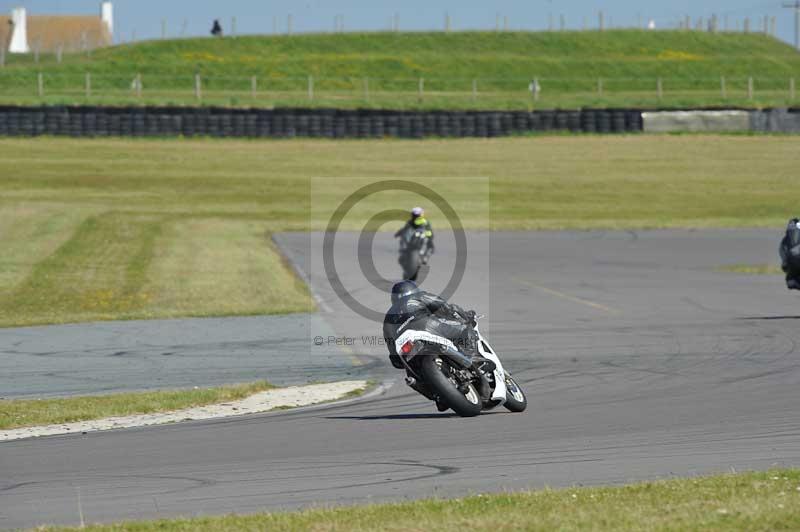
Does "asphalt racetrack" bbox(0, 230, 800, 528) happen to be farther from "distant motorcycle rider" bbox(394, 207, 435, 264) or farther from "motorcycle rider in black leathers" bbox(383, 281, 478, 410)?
"distant motorcycle rider" bbox(394, 207, 435, 264)

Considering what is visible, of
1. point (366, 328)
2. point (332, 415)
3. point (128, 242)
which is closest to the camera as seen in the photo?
point (332, 415)

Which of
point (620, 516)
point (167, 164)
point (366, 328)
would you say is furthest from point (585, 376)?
point (167, 164)

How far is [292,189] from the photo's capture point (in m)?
53.5

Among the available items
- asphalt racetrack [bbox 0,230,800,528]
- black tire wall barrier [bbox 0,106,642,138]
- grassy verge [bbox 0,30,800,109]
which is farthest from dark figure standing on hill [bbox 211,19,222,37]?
asphalt racetrack [bbox 0,230,800,528]

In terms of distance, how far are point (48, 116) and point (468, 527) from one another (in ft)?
166

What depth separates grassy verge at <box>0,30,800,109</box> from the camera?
70.7 meters

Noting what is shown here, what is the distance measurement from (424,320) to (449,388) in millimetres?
660

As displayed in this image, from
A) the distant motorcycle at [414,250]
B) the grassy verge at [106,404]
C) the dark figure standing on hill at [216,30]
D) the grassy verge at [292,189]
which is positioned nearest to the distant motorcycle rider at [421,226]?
the distant motorcycle at [414,250]

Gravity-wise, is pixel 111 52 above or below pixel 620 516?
above

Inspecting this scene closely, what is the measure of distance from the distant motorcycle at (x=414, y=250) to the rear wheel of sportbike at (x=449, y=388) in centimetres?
1557

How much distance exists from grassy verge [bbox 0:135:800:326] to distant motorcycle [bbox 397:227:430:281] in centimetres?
264

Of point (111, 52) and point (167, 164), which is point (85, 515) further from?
point (111, 52)

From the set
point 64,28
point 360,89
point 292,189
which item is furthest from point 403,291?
point 64,28

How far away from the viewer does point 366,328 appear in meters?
21.6
